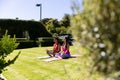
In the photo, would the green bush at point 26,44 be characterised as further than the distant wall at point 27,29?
No

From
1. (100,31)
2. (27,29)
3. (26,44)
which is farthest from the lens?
(27,29)

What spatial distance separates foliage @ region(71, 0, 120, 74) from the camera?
4551 mm

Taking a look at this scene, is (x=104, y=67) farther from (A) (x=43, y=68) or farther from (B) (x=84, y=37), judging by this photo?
(A) (x=43, y=68)

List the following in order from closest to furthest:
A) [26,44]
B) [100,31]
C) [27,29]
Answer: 1. [100,31]
2. [26,44]
3. [27,29]

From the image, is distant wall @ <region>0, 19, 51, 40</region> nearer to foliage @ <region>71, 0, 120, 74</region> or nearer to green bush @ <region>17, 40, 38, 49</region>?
green bush @ <region>17, 40, 38, 49</region>

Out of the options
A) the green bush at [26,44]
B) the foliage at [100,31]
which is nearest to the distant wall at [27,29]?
the green bush at [26,44]

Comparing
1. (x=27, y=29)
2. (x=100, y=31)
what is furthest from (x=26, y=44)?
(x=100, y=31)

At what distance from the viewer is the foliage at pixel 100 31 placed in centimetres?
455

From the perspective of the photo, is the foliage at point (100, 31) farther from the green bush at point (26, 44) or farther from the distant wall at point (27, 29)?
the distant wall at point (27, 29)

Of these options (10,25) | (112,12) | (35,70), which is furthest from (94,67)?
(10,25)

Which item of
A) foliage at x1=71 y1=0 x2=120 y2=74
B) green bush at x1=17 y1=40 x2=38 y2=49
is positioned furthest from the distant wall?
foliage at x1=71 y1=0 x2=120 y2=74

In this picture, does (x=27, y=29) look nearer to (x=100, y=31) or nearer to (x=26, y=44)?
(x=26, y=44)

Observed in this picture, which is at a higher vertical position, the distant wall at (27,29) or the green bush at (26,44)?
the distant wall at (27,29)

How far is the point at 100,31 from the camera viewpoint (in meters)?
4.74
